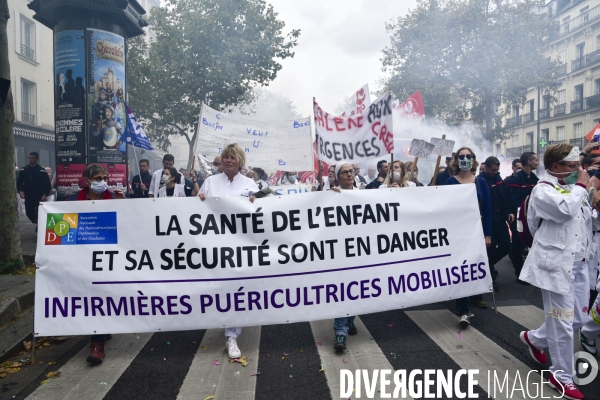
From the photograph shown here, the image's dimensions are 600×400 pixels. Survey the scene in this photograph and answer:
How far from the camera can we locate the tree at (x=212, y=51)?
25.6 m

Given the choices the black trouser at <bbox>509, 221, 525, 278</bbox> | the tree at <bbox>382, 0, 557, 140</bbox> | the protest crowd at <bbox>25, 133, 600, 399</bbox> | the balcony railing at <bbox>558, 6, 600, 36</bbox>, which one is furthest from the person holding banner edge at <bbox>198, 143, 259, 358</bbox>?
the balcony railing at <bbox>558, 6, 600, 36</bbox>

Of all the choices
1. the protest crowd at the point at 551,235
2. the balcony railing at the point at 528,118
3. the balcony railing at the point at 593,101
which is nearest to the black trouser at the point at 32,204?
the protest crowd at the point at 551,235

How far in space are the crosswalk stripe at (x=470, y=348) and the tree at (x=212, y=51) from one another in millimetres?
20861

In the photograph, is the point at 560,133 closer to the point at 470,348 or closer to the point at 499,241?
the point at 499,241

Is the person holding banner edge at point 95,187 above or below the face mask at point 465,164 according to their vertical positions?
below

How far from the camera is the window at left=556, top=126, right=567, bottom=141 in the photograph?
46.2 metres

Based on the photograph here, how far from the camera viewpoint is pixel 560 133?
153ft

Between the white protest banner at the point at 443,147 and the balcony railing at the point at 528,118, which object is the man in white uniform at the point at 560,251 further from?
the balcony railing at the point at 528,118

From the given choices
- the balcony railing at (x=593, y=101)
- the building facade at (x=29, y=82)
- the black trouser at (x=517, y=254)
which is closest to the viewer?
the black trouser at (x=517, y=254)

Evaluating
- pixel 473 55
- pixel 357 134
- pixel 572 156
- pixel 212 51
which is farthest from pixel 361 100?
pixel 473 55

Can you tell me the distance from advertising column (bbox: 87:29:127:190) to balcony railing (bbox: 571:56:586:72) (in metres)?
44.1

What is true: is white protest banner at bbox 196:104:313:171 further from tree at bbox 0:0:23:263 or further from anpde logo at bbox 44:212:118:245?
anpde logo at bbox 44:212:118:245

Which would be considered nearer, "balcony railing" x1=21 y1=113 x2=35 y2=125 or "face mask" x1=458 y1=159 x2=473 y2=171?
"face mask" x1=458 y1=159 x2=473 y2=171

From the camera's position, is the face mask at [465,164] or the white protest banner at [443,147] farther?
the white protest banner at [443,147]
